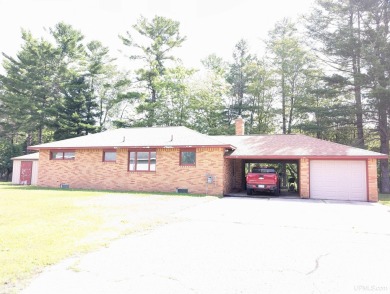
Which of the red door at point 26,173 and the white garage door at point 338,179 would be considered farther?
the red door at point 26,173

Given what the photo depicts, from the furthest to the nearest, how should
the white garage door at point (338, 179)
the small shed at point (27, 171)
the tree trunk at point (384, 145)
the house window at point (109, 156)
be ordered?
the small shed at point (27, 171) → the tree trunk at point (384, 145) → the house window at point (109, 156) → the white garage door at point (338, 179)

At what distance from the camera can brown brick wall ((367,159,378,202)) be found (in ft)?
46.3

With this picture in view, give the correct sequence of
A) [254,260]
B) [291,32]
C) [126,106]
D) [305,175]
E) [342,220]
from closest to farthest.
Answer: [254,260], [342,220], [305,175], [291,32], [126,106]

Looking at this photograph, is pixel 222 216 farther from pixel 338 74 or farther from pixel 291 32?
pixel 291 32

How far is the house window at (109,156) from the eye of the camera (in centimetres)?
1798

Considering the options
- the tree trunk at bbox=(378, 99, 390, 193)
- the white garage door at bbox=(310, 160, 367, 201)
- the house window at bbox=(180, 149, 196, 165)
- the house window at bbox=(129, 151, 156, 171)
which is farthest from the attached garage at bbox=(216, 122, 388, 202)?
the tree trunk at bbox=(378, 99, 390, 193)

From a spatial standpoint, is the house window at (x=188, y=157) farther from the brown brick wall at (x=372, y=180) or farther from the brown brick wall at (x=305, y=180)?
the brown brick wall at (x=372, y=180)

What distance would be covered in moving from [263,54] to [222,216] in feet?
96.6

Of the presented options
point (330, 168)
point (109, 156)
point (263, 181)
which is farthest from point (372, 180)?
point (109, 156)

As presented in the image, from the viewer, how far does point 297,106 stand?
27.3 m

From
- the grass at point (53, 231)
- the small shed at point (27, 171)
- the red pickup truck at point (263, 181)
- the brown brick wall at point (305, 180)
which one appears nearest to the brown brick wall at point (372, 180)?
the brown brick wall at point (305, 180)

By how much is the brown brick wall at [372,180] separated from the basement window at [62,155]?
1837 centimetres

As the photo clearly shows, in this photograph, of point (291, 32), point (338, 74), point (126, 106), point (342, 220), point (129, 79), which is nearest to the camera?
point (342, 220)

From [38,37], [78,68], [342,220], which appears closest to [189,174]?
[342,220]
